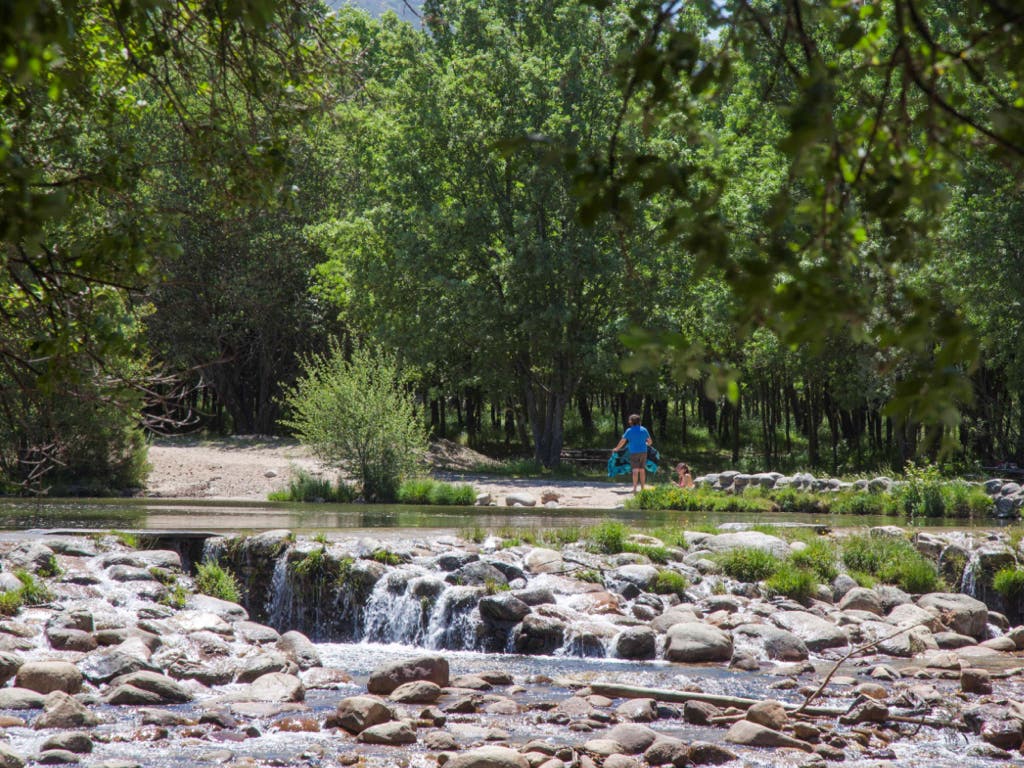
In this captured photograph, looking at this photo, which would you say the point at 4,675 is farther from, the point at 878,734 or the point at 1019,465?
the point at 1019,465

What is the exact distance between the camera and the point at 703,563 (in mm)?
13914

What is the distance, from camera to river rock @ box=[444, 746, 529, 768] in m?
6.92

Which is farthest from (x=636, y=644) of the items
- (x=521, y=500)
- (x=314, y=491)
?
(x=314, y=491)

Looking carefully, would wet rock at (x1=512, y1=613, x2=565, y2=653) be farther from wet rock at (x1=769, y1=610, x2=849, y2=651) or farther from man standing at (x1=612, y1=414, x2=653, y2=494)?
man standing at (x1=612, y1=414, x2=653, y2=494)

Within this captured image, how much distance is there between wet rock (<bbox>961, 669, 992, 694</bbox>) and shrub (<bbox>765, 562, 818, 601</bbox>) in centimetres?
354

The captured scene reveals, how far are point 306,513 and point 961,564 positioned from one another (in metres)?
10.5

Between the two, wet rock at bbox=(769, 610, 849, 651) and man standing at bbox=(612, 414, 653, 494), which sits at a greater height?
man standing at bbox=(612, 414, 653, 494)

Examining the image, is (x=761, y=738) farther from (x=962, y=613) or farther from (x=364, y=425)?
(x=364, y=425)

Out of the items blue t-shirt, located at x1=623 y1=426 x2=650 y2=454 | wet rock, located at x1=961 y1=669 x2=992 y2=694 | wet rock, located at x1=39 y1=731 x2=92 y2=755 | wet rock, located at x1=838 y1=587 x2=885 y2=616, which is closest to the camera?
wet rock, located at x1=39 y1=731 x2=92 y2=755

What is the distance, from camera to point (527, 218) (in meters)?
28.7

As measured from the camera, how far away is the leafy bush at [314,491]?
22125 millimetres

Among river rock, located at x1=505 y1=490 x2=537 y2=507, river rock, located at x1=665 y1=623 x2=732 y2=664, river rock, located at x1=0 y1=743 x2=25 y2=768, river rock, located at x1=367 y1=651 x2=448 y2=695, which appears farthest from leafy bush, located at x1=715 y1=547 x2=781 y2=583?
river rock, located at x1=0 y1=743 x2=25 y2=768

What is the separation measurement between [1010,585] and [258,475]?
1781 centimetres

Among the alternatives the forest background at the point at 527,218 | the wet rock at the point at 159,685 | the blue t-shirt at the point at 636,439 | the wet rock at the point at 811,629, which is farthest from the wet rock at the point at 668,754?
the blue t-shirt at the point at 636,439
